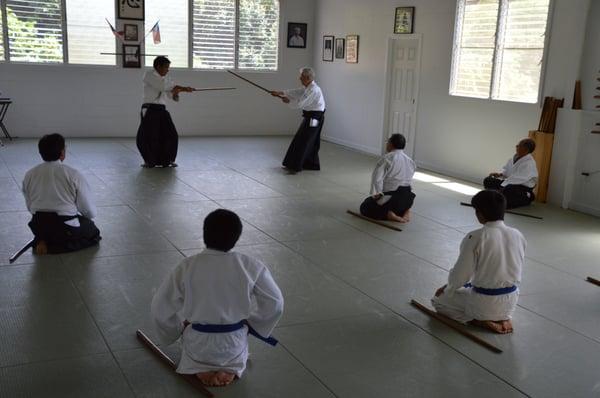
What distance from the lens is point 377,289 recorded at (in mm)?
4465

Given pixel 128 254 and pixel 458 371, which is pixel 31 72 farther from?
pixel 458 371

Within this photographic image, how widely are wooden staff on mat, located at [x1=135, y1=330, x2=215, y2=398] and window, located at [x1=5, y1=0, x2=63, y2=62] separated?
898 cm

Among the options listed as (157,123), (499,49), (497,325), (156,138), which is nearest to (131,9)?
(157,123)

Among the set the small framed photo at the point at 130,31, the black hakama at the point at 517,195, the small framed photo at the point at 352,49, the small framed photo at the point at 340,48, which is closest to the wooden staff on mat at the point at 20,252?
the black hakama at the point at 517,195

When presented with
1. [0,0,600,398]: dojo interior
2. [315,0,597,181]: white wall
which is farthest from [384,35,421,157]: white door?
[315,0,597,181]: white wall

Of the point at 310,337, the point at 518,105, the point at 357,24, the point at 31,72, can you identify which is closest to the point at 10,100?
the point at 31,72

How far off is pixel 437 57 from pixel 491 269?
6541 millimetres

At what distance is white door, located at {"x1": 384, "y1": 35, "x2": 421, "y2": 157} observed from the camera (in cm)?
1020

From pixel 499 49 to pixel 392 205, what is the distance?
3426 millimetres

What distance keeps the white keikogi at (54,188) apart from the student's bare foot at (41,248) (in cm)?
25

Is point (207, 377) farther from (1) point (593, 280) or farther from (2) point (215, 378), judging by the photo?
(1) point (593, 280)

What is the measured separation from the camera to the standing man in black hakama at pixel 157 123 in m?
8.73

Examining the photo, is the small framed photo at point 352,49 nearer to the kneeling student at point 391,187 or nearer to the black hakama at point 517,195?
the black hakama at point 517,195

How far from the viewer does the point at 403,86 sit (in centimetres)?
1052
